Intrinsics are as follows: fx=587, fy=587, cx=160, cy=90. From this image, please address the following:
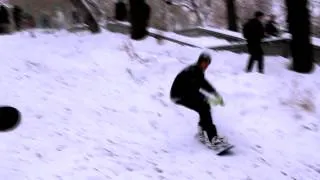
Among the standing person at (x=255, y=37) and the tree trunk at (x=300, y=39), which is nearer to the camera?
the standing person at (x=255, y=37)

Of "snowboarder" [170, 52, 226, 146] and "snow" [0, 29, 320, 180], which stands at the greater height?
"snowboarder" [170, 52, 226, 146]

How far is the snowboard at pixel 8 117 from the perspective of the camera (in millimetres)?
3461

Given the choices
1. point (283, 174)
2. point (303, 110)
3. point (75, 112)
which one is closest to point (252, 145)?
point (283, 174)

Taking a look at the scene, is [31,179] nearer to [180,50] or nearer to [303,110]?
[303,110]

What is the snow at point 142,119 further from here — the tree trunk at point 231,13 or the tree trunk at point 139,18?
the tree trunk at point 231,13

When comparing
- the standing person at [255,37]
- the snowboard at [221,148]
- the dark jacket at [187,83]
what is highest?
the dark jacket at [187,83]

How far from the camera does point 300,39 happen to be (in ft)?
46.3

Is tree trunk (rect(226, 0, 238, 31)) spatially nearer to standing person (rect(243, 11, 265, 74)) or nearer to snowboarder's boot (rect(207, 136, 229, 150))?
standing person (rect(243, 11, 265, 74))

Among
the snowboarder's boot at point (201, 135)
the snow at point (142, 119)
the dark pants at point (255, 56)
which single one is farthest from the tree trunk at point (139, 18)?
the snowboarder's boot at point (201, 135)

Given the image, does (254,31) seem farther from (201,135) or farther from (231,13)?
(231,13)

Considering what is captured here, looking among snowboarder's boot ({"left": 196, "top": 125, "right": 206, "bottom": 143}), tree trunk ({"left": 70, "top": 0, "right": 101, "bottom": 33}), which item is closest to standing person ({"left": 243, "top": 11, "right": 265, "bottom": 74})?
snowboarder's boot ({"left": 196, "top": 125, "right": 206, "bottom": 143})

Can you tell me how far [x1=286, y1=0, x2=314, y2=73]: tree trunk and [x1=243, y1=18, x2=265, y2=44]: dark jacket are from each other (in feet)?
2.83

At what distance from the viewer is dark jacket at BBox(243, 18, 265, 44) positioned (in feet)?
44.9

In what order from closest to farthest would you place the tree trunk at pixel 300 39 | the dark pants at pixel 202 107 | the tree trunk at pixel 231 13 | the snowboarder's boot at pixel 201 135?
1. the dark pants at pixel 202 107
2. the snowboarder's boot at pixel 201 135
3. the tree trunk at pixel 300 39
4. the tree trunk at pixel 231 13
